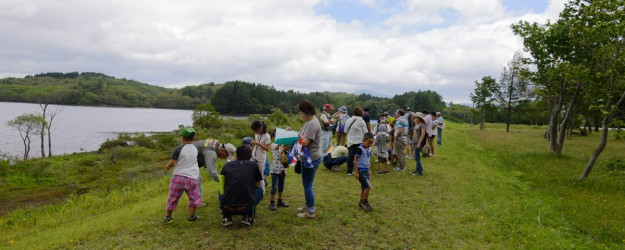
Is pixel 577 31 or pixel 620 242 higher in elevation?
pixel 577 31

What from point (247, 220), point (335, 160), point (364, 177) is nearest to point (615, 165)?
point (335, 160)

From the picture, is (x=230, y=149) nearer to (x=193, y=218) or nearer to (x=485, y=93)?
(x=193, y=218)

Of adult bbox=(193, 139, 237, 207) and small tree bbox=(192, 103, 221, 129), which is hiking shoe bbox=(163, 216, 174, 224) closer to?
adult bbox=(193, 139, 237, 207)

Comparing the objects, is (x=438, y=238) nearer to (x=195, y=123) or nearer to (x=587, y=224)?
(x=587, y=224)

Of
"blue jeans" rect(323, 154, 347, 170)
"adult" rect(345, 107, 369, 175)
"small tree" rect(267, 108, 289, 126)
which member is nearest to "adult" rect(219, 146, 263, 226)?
"adult" rect(345, 107, 369, 175)

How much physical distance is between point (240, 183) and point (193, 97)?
15919 centimetres

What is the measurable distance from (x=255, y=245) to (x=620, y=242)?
24.4 ft

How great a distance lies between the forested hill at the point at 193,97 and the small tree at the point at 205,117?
26.0 m

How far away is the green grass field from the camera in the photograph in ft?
18.2

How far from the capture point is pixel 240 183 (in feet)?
17.4

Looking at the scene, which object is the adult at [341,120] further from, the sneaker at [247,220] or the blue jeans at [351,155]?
the sneaker at [247,220]

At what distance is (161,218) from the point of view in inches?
251

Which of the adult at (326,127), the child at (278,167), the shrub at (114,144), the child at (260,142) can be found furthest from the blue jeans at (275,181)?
the shrub at (114,144)

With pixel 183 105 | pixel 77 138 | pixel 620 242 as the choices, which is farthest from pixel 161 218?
pixel 183 105
